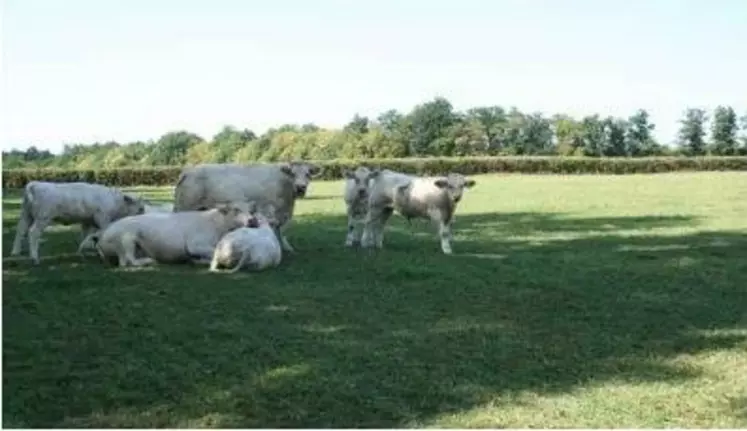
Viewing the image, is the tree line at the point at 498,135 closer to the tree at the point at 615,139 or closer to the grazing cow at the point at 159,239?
the tree at the point at 615,139

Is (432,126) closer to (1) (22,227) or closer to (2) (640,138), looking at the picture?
(2) (640,138)

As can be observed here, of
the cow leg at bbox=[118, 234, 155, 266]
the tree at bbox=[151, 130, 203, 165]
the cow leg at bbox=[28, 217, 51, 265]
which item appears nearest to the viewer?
the cow leg at bbox=[118, 234, 155, 266]

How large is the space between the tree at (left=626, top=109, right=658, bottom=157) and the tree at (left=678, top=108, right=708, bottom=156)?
1238mm

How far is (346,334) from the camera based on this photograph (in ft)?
26.3

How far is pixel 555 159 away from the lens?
49.3 metres

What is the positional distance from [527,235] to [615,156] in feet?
114

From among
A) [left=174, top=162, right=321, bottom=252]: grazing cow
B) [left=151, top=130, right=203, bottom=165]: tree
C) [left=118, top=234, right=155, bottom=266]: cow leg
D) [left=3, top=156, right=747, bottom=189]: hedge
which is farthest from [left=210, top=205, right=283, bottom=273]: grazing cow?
[left=3, top=156, right=747, bottom=189]: hedge

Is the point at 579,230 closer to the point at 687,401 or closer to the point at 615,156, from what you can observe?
the point at 687,401

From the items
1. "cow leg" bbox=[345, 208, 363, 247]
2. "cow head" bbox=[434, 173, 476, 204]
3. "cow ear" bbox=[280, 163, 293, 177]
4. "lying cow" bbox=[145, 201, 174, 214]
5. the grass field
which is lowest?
the grass field

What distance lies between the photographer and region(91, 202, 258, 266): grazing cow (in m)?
11.4

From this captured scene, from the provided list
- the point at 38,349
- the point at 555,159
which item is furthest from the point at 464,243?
the point at 555,159

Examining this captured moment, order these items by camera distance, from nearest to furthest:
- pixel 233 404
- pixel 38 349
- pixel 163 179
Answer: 1. pixel 233 404
2. pixel 38 349
3. pixel 163 179

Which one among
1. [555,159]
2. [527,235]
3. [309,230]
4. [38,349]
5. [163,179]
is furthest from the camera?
[555,159]

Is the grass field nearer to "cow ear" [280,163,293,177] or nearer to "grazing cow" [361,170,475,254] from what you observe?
"grazing cow" [361,170,475,254]
